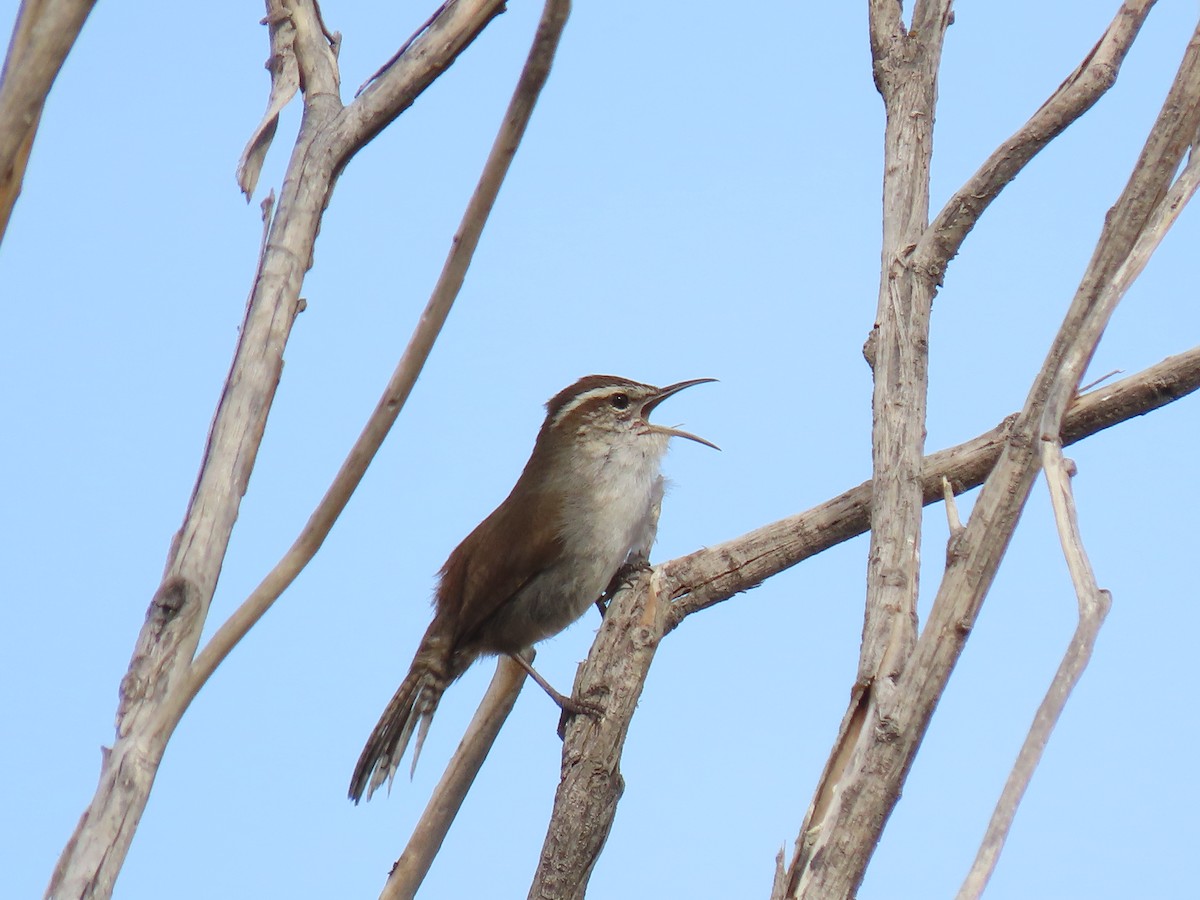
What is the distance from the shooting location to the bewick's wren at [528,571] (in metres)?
4.82

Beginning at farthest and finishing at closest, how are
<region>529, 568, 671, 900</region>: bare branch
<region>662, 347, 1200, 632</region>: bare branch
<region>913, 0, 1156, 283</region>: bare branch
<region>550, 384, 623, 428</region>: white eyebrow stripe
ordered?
<region>550, 384, 623, 428</region>: white eyebrow stripe, <region>529, 568, 671, 900</region>: bare branch, <region>662, 347, 1200, 632</region>: bare branch, <region>913, 0, 1156, 283</region>: bare branch

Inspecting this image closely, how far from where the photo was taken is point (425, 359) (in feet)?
6.59

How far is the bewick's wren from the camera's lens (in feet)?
15.8

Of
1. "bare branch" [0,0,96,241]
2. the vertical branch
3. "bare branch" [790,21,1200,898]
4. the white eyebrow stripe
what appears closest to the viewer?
"bare branch" [0,0,96,241]

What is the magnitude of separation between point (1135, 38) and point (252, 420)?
2635mm

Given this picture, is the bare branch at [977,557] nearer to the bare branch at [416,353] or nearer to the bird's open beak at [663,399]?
the bare branch at [416,353]

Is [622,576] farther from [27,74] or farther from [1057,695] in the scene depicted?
[27,74]

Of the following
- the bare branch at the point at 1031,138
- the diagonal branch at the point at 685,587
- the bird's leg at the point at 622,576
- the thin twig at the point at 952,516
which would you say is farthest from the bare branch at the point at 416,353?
the bird's leg at the point at 622,576

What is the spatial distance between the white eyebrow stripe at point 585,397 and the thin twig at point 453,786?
3.78 ft

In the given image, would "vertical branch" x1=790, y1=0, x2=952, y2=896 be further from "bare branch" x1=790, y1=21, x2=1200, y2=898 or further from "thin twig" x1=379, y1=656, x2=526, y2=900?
"thin twig" x1=379, y1=656, x2=526, y2=900

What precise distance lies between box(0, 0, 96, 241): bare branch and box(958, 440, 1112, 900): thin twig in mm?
1703

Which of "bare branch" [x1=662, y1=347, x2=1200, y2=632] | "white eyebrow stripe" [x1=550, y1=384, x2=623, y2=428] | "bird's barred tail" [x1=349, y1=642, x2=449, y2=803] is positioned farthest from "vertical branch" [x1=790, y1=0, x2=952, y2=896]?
"bird's barred tail" [x1=349, y1=642, x2=449, y2=803]

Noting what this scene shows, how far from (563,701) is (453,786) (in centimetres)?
44

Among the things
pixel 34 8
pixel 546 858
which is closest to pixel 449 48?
pixel 34 8
